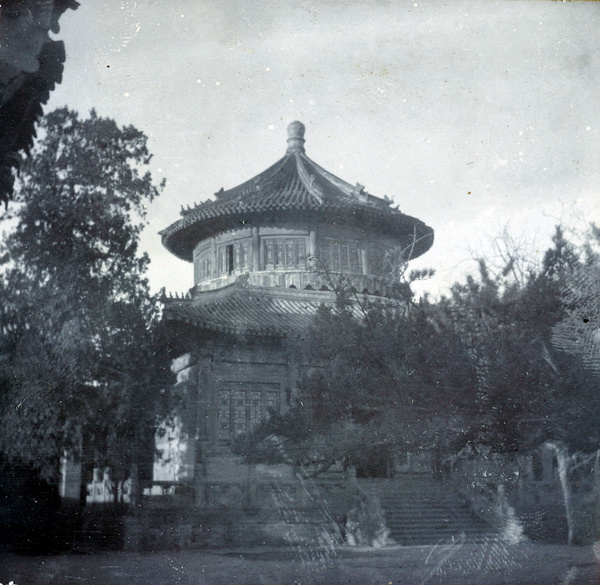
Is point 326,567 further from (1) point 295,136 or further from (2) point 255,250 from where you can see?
(1) point 295,136

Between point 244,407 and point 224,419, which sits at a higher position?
point 244,407

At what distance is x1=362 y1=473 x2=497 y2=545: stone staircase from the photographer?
21.7 feet

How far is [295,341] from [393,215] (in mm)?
1940

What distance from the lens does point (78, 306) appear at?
21.2 feet

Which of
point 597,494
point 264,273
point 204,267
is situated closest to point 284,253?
point 264,273

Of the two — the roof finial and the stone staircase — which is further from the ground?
the roof finial

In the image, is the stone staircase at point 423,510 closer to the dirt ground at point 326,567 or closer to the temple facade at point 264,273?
the dirt ground at point 326,567

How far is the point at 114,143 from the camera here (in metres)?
6.63

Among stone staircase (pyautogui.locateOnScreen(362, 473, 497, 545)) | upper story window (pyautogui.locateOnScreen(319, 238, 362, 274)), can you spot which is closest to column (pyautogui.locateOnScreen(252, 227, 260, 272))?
upper story window (pyautogui.locateOnScreen(319, 238, 362, 274))

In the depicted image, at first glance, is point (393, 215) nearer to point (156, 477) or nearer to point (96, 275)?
point (96, 275)

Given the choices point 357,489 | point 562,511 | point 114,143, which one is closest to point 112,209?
point 114,143

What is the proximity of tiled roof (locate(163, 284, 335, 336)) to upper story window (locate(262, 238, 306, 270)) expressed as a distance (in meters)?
0.38

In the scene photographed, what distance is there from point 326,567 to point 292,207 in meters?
4.58

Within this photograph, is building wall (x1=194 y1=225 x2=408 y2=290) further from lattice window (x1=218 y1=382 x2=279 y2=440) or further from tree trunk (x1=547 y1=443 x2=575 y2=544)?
tree trunk (x1=547 y1=443 x2=575 y2=544)
